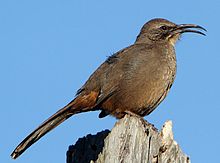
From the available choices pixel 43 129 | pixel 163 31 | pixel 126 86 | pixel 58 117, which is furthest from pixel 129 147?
pixel 163 31

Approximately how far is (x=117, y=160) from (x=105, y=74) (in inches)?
118

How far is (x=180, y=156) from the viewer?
4.55m

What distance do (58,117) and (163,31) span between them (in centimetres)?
228

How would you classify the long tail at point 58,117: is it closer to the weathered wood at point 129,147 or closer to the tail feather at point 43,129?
the tail feather at point 43,129

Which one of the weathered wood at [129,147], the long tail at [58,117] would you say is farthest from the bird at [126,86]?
the weathered wood at [129,147]

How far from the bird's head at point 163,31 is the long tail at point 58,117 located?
148 centimetres

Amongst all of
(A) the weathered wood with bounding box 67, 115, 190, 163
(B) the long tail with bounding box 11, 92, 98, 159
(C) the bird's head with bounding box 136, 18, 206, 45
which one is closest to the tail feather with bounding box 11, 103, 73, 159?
(B) the long tail with bounding box 11, 92, 98, 159

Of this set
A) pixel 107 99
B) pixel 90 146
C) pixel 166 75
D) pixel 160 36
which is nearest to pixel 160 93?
pixel 166 75

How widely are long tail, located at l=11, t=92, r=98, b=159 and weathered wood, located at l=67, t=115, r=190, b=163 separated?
3.67 feet

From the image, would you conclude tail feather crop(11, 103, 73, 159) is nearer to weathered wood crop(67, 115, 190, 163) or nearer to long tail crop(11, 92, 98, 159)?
long tail crop(11, 92, 98, 159)

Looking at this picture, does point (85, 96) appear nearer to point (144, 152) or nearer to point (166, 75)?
point (166, 75)

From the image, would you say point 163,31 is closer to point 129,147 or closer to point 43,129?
point 43,129

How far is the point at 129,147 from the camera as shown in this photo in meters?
4.25

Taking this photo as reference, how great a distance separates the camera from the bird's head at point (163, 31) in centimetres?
777
